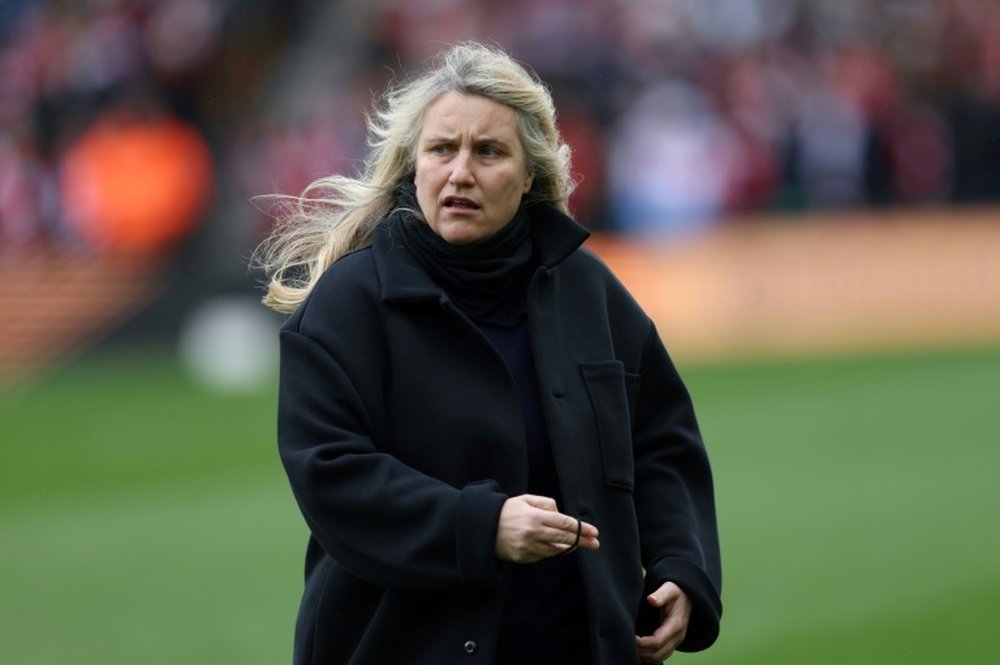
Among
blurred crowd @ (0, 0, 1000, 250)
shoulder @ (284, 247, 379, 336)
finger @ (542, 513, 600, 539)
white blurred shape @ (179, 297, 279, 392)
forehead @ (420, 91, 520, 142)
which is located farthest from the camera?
blurred crowd @ (0, 0, 1000, 250)

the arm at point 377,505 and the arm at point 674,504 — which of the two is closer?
the arm at point 377,505

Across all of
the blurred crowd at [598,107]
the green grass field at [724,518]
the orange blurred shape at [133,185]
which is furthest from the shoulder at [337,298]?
the orange blurred shape at [133,185]

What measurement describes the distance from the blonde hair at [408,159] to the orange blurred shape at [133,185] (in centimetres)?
1520

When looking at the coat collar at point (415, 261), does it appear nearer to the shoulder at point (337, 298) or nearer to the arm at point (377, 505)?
the shoulder at point (337, 298)

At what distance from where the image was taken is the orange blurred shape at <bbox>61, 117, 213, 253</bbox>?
1936cm

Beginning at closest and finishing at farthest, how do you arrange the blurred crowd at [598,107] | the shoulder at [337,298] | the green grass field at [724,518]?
the shoulder at [337,298]
the green grass field at [724,518]
the blurred crowd at [598,107]

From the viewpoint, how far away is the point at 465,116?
4016 millimetres

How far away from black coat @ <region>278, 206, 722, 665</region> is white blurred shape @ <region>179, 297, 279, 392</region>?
13.9m

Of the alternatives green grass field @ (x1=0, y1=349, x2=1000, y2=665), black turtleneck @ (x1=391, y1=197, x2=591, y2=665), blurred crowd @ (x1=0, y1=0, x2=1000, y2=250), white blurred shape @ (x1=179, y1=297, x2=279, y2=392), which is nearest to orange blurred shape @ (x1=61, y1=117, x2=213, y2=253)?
blurred crowd @ (x1=0, y1=0, x2=1000, y2=250)

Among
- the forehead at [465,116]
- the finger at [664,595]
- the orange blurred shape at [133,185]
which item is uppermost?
the forehead at [465,116]

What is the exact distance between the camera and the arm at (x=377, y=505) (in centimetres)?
375

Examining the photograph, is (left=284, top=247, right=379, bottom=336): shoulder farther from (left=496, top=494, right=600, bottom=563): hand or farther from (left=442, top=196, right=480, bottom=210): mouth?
(left=496, top=494, right=600, bottom=563): hand

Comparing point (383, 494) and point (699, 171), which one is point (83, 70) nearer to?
point (699, 171)

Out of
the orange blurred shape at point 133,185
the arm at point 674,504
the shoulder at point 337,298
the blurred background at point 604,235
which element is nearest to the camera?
the shoulder at point 337,298
